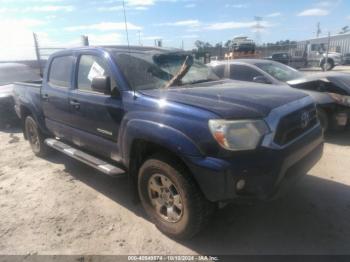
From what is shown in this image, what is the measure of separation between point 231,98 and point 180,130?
63cm

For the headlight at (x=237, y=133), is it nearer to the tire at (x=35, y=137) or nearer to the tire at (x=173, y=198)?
the tire at (x=173, y=198)

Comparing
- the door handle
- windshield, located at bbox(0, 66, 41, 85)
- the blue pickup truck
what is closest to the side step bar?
the blue pickup truck

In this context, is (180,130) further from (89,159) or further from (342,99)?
(342,99)

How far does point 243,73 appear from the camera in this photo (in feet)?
24.4

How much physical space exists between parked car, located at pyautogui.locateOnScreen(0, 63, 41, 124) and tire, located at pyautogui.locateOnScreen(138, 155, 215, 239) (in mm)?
6842

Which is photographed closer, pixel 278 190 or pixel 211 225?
pixel 278 190

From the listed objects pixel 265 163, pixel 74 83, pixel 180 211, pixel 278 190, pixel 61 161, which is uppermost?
pixel 74 83

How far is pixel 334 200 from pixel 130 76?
2815 millimetres

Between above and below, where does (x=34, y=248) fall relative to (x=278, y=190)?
below

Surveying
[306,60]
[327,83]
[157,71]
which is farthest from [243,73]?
[306,60]

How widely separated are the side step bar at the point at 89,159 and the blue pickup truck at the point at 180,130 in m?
0.01

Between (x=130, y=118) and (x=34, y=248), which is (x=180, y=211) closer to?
(x=130, y=118)

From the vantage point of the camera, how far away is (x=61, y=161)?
5.82 meters

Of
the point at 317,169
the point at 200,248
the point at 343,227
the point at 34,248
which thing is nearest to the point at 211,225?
the point at 200,248
